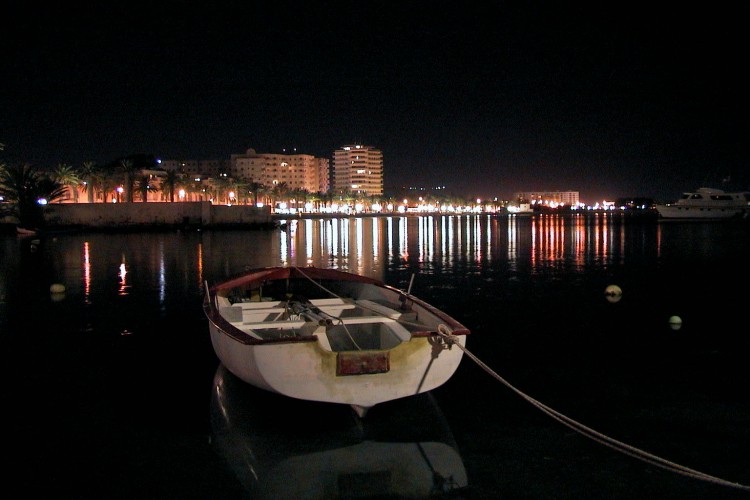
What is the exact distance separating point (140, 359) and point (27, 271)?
70.3 ft

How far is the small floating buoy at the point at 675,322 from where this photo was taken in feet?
53.6

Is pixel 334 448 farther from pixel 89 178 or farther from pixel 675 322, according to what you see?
pixel 89 178

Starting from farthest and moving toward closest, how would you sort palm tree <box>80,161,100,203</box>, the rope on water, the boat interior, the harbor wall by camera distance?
palm tree <box>80,161,100,203</box>
the harbor wall
the boat interior
the rope on water

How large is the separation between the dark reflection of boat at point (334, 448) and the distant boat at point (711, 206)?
115422 millimetres

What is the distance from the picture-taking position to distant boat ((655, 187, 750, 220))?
358ft

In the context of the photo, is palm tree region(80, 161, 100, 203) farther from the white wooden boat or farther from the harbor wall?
the white wooden boat

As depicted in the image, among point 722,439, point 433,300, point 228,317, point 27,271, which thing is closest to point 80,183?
point 27,271

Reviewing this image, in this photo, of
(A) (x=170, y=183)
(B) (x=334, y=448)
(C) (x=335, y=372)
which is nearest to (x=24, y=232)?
(A) (x=170, y=183)

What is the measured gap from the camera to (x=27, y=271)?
3092 centimetres

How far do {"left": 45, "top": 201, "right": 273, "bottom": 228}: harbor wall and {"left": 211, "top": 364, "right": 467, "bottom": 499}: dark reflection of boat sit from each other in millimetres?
77967

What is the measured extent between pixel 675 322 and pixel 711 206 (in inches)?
4221

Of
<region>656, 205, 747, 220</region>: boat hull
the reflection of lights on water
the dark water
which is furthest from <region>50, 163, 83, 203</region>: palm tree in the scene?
<region>656, 205, 747, 220</region>: boat hull

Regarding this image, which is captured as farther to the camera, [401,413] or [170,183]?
[170,183]

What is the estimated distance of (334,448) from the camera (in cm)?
809
